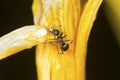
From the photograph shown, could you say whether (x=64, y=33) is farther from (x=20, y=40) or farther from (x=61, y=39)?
(x=20, y=40)

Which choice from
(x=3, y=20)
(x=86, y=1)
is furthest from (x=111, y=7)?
(x=3, y=20)

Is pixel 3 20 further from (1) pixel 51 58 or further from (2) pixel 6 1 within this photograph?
(1) pixel 51 58

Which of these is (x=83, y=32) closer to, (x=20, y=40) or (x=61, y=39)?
(x=61, y=39)

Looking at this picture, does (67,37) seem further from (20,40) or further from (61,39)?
(20,40)

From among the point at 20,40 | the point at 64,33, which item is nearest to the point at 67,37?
the point at 64,33
